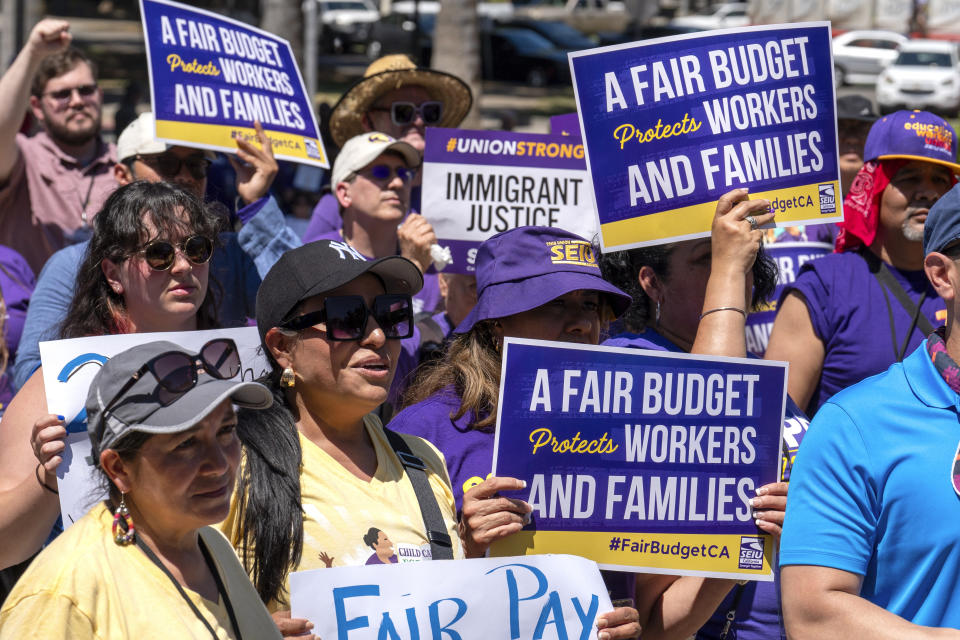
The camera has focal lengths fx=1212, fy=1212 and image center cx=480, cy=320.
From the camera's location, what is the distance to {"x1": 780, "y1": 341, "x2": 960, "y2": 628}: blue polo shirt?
2580 mm

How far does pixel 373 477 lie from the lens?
301 centimetres

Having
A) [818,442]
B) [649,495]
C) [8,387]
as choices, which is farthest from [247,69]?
[818,442]

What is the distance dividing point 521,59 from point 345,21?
28.0 feet

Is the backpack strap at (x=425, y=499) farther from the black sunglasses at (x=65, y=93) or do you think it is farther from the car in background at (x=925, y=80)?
the car in background at (x=925, y=80)

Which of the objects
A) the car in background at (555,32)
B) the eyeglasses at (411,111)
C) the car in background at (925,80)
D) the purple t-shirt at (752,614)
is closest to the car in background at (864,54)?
the car in background at (925,80)

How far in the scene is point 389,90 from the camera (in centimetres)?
656

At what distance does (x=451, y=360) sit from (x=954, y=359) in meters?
1.47

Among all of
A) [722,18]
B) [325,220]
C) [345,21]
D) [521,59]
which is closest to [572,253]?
[325,220]

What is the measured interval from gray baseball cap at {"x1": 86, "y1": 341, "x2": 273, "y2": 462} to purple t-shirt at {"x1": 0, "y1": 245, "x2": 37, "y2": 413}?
2.34m

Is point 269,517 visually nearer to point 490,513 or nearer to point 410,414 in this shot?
point 490,513

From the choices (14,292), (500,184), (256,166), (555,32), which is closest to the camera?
(14,292)

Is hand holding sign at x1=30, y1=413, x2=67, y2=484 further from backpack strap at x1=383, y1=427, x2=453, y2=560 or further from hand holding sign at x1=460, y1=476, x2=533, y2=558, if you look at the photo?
hand holding sign at x1=460, y1=476, x2=533, y2=558

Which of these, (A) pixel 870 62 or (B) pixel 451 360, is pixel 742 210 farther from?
(A) pixel 870 62

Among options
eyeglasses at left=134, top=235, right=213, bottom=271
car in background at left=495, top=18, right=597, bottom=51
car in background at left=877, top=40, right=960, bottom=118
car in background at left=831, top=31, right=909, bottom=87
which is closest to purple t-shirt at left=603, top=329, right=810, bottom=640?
eyeglasses at left=134, top=235, right=213, bottom=271
